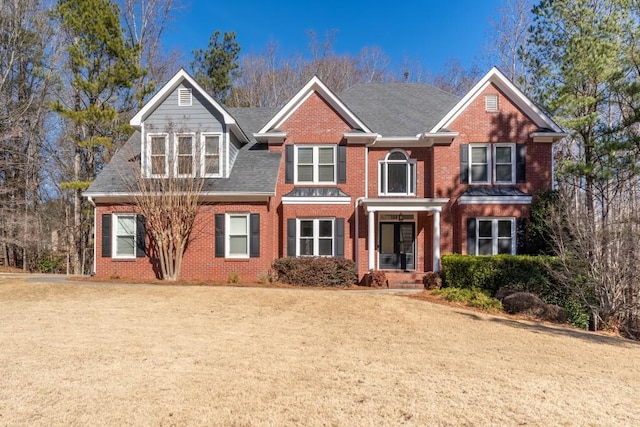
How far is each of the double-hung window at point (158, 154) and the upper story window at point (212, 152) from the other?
4.54ft

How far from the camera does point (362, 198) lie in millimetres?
16234

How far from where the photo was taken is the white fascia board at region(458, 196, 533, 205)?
52.2 feet

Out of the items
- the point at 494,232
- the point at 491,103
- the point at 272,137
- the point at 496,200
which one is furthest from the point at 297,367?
the point at 491,103

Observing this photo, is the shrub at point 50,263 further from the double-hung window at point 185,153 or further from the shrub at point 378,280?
the shrub at point 378,280

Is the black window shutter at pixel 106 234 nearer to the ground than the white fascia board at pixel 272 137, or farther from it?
nearer to the ground

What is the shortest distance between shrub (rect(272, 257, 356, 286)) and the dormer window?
28.1 feet

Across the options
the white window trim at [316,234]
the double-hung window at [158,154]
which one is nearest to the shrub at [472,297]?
the white window trim at [316,234]

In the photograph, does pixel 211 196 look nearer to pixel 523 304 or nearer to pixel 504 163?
pixel 523 304

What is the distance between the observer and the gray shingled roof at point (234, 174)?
15.1m

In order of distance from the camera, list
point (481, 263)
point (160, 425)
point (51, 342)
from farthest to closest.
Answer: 1. point (481, 263)
2. point (51, 342)
3. point (160, 425)

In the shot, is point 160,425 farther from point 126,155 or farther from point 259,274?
point 126,155

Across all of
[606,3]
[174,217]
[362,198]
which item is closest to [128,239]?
[174,217]

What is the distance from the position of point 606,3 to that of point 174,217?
19.0 m

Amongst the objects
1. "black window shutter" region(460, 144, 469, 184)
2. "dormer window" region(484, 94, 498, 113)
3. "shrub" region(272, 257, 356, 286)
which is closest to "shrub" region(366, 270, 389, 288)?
"shrub" region(272, 257, 356, 286)
